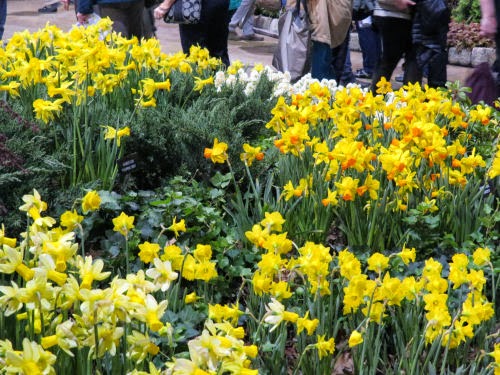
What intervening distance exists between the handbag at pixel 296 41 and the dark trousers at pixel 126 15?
1150 millimetres

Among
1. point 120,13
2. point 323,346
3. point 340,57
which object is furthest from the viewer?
point 340,57

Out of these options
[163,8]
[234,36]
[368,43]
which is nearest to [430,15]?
[163,8]

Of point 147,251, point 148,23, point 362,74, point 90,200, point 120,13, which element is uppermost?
point 120,13

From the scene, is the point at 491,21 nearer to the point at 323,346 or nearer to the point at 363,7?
the point at 363,7

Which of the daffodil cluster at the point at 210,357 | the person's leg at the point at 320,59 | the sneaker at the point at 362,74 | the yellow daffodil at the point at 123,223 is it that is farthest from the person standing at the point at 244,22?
the daffodil cluster at the point at 210,357

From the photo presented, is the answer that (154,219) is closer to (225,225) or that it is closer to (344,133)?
(225,225)

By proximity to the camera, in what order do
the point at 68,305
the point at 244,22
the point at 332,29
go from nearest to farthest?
1. the point at 68,305
2. the point at 332,29
3. the point at 244,22

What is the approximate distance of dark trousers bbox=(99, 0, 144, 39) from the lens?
20.5 feet

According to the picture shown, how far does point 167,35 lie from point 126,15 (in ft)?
21.8

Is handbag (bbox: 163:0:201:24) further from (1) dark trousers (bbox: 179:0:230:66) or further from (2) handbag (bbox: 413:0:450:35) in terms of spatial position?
(2) handbag (bbox: 413:0:450:35)

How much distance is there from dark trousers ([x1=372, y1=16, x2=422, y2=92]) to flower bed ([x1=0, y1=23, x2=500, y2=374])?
1.52 metres

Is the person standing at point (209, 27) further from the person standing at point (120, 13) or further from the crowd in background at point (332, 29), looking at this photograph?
the person standing at point (120, 13)

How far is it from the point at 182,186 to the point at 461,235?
1124 millimetres

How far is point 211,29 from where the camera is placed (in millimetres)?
6277
